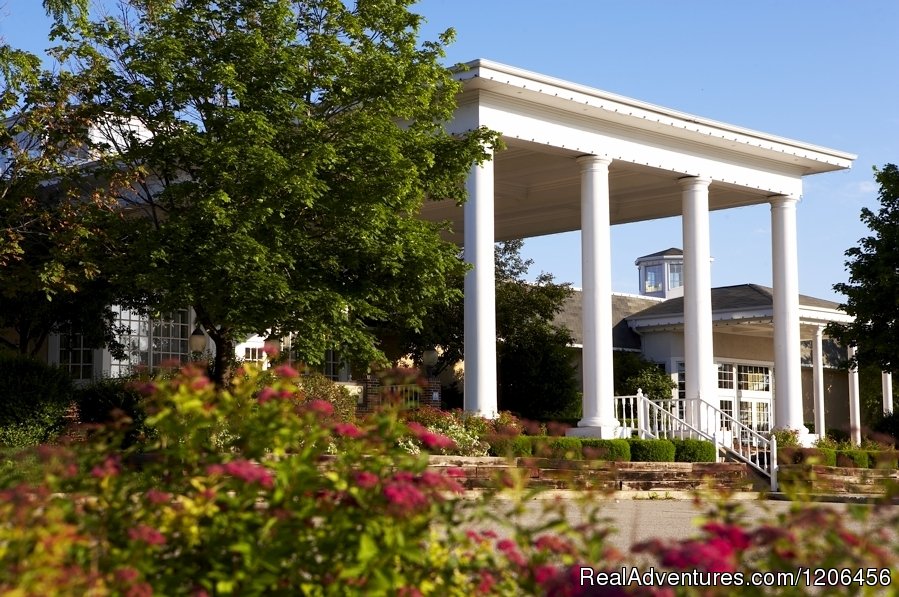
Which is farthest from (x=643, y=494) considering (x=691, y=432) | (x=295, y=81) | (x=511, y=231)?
(x=511, y=231)

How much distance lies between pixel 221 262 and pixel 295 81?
3.29 metres

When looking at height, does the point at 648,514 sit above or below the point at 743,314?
below

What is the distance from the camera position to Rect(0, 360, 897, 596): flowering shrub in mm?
4012

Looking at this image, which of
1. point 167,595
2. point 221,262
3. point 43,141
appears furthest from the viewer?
point 43,141

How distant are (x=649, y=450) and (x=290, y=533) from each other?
53.6ft

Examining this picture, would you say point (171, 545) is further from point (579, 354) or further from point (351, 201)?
point (579, 354)

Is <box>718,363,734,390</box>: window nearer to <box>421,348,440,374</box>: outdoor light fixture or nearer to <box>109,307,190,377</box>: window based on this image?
<box>421,348,440,374</box>: outdoor light fixture

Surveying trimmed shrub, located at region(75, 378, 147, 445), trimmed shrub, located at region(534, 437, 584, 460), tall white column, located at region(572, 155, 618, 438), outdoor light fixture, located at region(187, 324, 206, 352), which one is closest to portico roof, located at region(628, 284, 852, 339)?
tall white column, located at region(572, 155, 618, 438)

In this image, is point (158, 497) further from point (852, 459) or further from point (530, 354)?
point (530, 354)

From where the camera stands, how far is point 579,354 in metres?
35.9

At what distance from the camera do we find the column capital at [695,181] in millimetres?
23781

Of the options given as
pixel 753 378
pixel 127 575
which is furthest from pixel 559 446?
pixel 753 378

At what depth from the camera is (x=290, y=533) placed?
4.41 meters

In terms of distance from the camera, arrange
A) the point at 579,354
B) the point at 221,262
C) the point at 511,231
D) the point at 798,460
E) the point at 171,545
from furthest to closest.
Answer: the point at 579,354 < the point at 511,231 < the point at 798,460 < the point at 221,262 < the point at 171,545
